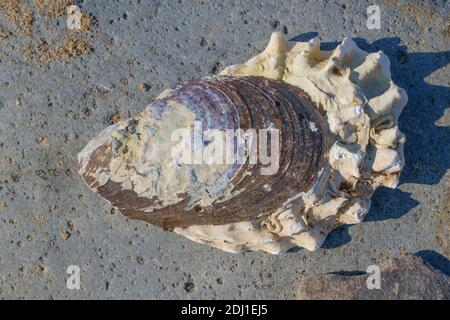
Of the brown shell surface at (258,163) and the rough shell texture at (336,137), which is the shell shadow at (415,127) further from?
the brown shell surface at (258,163)

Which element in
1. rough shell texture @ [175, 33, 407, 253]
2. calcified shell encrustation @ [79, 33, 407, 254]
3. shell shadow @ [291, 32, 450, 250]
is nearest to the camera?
calcified shell encrustation @ [79, 33, 407, 254]

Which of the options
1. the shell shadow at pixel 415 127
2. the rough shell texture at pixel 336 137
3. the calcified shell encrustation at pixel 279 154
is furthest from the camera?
the shell shadow at pixel 415 127

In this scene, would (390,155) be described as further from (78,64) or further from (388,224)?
(78,64)

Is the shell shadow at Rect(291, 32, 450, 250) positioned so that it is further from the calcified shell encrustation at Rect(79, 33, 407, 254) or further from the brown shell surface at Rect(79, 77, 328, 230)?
the brown shell surface at Rect(79, 77, 328, 230)

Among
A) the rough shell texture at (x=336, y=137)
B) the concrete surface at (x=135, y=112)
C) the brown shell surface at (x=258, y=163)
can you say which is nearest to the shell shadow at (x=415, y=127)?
the concrete surface at (x=135, y=112)

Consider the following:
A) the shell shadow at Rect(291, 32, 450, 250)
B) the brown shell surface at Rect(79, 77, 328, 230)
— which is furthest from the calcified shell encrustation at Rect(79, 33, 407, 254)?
the shell shadow at Rect(291, 32, 450, 250)

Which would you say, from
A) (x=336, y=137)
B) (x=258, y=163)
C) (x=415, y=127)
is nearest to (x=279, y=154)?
(x=258, y=163)

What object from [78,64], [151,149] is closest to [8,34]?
[78,64]
